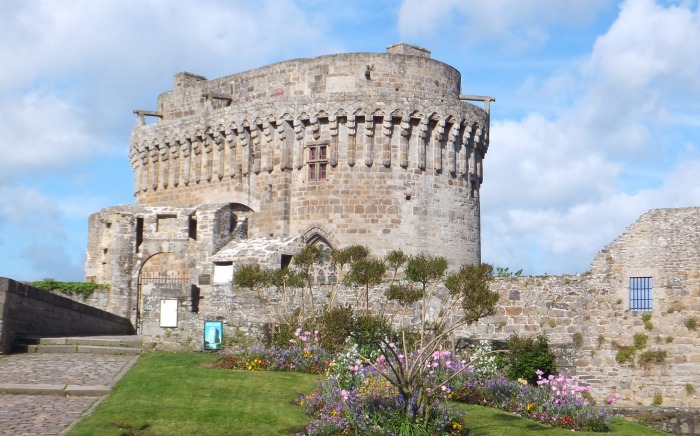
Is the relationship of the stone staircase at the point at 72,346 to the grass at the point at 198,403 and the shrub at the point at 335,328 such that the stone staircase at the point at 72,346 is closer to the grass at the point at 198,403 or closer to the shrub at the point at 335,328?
the grass at the point at 198,403

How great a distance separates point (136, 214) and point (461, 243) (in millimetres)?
12438

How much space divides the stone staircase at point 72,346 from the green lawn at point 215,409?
321 cm

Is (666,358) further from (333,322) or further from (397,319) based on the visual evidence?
(333,322)

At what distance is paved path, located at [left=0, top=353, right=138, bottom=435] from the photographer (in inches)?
522

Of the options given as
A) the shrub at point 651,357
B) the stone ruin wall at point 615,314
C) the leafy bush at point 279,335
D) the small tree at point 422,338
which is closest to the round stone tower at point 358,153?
the stone ruin wall at point 615,314

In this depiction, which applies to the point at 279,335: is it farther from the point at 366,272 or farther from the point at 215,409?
the point at 215,409

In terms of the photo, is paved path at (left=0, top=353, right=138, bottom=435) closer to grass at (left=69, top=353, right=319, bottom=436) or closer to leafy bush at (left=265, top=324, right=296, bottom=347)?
grass at (left=69, top=353, right=319, bottom=436)

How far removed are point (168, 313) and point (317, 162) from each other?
10251 mm

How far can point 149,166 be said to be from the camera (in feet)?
120

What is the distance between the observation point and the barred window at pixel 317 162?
30812mm

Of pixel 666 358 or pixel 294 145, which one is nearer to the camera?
pixel 666 358

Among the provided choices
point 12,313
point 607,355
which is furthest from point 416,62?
point 12,313

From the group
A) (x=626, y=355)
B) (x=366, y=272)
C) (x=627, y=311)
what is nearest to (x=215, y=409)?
(x=366, y=272)

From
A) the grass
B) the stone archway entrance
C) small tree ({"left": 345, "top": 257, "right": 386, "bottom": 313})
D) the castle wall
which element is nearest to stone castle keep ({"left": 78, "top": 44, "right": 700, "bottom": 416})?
the stone archway entrance
